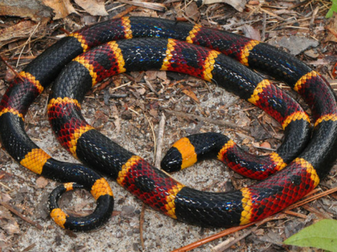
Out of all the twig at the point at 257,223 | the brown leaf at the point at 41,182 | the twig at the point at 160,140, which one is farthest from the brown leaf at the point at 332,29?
the brown leaf at the point at 41,182

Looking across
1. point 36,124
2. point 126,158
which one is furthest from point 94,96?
point 126,158

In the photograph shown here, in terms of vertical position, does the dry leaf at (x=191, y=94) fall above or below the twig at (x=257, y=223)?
above

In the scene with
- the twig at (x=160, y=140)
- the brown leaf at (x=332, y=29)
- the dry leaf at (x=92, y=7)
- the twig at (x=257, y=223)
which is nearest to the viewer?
the twig at (x=257, y=223)

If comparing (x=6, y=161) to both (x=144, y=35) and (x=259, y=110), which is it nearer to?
(x=144, y=35)

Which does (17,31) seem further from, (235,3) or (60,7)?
(235,3)

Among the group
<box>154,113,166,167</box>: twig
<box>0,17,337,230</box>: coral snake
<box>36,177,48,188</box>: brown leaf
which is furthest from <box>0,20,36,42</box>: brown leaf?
<box>154,113,166,167</box>: twig

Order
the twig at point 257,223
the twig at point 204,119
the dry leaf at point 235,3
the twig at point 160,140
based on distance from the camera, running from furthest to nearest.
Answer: the dry leaf at point 235,3 → the twig at point 204,119 → the twig at point 160,140 → the twig at point 257,223

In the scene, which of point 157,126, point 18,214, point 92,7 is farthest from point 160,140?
point 92,7

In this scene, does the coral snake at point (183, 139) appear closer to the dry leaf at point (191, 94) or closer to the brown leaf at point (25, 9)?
the dry leaf at point (191, 94)

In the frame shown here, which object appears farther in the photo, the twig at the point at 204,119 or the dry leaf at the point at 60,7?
the dry leaf at the point at 60,7
